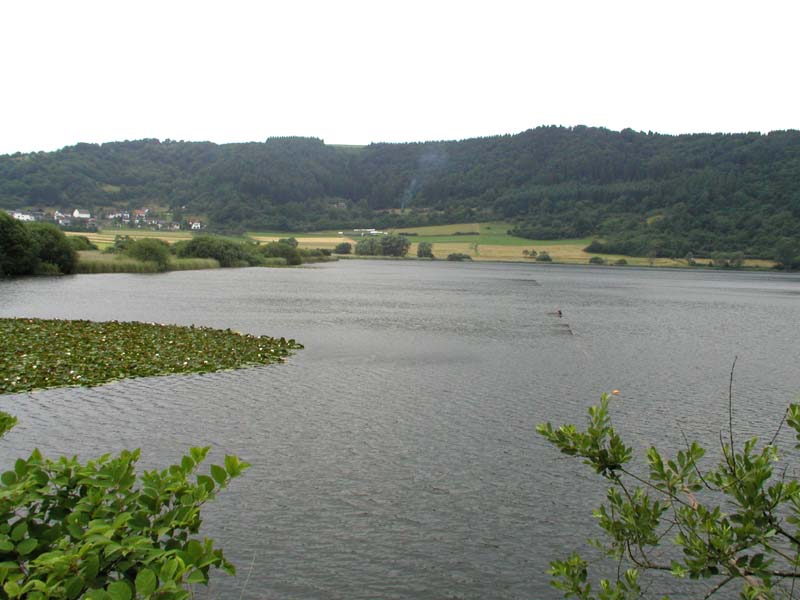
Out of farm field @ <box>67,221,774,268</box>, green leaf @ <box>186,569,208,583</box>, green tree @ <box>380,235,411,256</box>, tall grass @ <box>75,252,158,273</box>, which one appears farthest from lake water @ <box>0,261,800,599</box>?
green tree @ <box>380,235,411,256</box>

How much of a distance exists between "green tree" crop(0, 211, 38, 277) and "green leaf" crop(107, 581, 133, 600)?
7524 cm

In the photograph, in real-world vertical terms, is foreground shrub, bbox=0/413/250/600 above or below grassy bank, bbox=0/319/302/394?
above

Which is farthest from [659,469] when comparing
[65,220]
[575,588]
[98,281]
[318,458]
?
[65,220]

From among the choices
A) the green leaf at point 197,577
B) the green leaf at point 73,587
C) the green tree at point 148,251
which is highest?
the green leaf at point 73,587

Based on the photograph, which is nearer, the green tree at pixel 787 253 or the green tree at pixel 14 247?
the green tree at pixel 14 247

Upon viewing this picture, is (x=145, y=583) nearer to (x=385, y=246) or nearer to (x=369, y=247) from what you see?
(x=385, y=246)

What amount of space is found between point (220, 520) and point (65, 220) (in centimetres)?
17093

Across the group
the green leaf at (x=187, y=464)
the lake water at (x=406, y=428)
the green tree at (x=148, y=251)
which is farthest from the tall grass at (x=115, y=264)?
the green leaf at (x=187, y=464)

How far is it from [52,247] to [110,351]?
59071 mm

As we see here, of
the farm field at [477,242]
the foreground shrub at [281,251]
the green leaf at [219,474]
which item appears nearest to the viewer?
the green leaf at [219,474]

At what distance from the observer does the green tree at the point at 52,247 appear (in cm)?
7531

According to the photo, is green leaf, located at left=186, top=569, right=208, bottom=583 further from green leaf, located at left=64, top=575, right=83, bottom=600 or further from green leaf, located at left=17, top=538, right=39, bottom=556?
green leaf, located at left=17, top=538, right=39, bottom=556

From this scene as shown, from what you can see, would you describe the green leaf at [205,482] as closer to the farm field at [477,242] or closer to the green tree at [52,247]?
the green tree at [52,247]

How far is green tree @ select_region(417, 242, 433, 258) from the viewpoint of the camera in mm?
162500
